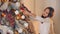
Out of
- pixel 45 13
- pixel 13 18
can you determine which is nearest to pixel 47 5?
pixel 45 13

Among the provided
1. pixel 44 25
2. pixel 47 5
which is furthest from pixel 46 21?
pixel 47 5

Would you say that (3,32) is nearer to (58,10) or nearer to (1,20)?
(1,20)

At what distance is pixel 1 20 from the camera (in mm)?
874

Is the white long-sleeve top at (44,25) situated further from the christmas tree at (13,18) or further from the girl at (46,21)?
the christmas tree at (13,18)

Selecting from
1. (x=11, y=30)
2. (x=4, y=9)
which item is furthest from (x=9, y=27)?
(x=4, y=9)

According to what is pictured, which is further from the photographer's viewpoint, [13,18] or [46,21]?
[46,21]

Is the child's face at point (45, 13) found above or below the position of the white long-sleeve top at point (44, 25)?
Answer: above

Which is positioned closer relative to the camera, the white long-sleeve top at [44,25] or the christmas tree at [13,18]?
the christmas tree at [13,18]

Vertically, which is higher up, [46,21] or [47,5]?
[47,5]

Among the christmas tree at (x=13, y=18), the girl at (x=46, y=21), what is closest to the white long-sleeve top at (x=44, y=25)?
the girl at (x=46, y=21)

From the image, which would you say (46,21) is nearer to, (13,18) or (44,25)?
(44,25)

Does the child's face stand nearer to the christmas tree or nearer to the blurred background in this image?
the blurred background

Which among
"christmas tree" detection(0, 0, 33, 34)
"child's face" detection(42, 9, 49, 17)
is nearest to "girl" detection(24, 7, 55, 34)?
"child's face" detection(42, 9, 49, 17)

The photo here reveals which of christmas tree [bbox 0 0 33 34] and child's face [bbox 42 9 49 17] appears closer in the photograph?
christmas tree [bbox 0 0 33 34]
